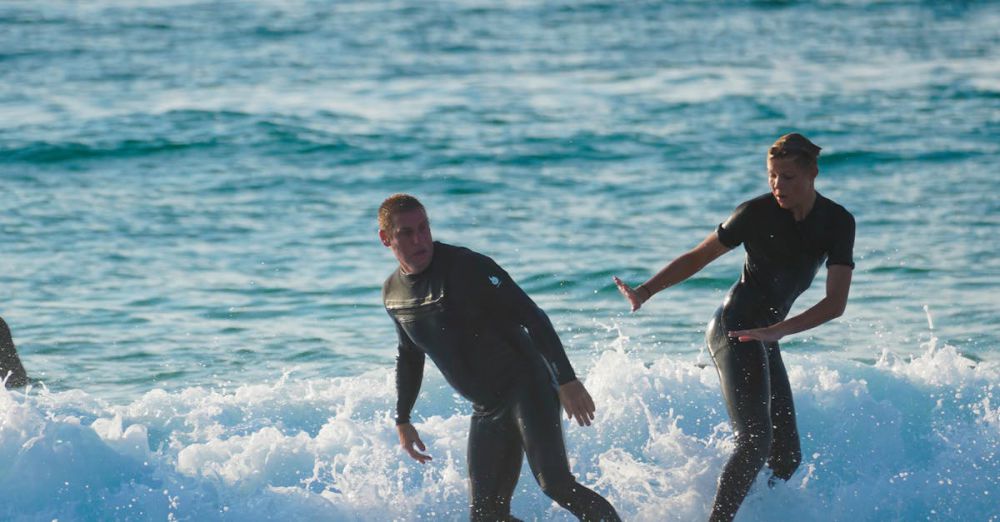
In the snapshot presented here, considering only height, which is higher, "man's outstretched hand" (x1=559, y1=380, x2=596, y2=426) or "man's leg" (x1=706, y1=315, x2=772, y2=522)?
"man's outstretched hand" (x1=559, y1=380, x2=596, y2=426)

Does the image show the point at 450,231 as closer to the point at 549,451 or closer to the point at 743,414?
the point at 743,414

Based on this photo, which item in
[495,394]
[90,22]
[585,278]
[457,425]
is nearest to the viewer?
[495,394]

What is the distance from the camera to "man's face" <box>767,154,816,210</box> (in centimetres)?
665

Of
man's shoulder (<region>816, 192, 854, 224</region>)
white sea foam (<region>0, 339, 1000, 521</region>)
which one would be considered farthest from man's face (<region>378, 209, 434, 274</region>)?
man's shoulder (<region>816, 192, 854, 224</region>)

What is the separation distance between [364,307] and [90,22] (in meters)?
22.4

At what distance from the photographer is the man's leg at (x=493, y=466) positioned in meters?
6.36

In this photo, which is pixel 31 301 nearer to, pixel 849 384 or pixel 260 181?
pixel 260 181

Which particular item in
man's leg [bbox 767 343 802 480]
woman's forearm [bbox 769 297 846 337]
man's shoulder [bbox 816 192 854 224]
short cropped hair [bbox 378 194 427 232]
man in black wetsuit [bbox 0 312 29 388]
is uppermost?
short cropped hair [bbox 378 194 427 232]

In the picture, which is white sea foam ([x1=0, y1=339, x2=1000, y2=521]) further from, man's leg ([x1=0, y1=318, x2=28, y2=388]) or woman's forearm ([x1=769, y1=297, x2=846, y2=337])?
woman's forearm ([x1=769, y1=297, x2=846, y2=337])

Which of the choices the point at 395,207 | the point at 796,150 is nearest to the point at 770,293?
the point at 796,150

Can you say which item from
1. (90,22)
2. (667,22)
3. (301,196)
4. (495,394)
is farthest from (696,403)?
(90,22)

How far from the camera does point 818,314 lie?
6.51 m

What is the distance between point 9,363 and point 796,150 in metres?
6.05

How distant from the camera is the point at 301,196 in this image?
17859 mm
